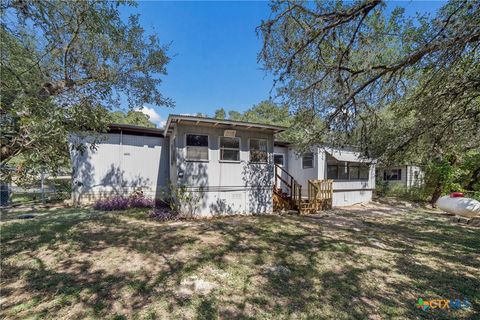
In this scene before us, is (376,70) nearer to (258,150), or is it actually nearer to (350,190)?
(258,150)

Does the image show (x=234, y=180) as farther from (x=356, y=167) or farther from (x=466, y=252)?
(x=356, y=167)

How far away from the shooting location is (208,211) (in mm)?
7434

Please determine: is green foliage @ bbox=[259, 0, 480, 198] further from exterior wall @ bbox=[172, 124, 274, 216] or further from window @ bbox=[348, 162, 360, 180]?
window @ bbox=[348, 162, 360, 180]

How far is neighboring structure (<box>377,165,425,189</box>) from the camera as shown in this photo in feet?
52.0

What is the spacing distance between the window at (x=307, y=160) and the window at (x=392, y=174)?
10223mm

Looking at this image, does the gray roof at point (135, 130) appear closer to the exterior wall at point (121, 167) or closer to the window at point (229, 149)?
the exterior wall at point (121, 167)

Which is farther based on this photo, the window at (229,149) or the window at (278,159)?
the window at (278,159)

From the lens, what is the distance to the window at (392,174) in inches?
666

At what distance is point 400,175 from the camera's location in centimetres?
1688

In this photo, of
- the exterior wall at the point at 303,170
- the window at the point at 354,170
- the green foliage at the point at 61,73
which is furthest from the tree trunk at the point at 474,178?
the green foliage at the point at 61,73

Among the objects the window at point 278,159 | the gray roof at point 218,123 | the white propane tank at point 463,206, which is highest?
the gray roof at point 218,123

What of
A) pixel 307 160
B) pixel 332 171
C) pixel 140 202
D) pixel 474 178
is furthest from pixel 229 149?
pixel 474 178

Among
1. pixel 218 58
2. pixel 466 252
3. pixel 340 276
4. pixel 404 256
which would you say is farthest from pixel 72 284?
pixel 218 58

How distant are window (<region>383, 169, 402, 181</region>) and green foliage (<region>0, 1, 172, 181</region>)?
1732 cm
